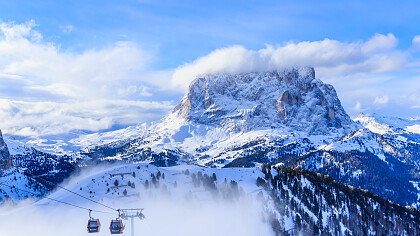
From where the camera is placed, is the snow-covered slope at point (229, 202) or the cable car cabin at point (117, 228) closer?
the cable car cabin at point (117, 228)

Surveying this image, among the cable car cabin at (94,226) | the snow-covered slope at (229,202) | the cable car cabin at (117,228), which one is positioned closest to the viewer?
the cable car cabin at (117,228)

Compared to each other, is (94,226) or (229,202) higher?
(94,226)

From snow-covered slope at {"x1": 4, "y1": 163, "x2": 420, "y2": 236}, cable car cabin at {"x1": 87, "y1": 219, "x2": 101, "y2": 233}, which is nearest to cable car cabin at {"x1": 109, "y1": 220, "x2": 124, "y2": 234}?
cable car cabin at {"x1": 87, "y1": 219, "x2": 101, "y2": 233}

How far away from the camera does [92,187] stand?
157 meters

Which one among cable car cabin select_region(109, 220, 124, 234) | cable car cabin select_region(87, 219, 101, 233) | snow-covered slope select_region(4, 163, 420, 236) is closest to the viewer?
cable car cabin select_region(109, 220, 124, 234)

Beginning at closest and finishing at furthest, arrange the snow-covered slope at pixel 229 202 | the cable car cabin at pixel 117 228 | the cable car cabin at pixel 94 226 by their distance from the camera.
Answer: the cable car cabin at pixel 117 228
the cable car cabin at pixel 94 226
the snow-covered slope at pixel 229 202

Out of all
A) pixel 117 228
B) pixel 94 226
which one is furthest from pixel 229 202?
pixel 94 226

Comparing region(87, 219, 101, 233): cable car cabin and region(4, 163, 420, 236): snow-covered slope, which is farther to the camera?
region(4, 163, 420, 236): snow-covered slope

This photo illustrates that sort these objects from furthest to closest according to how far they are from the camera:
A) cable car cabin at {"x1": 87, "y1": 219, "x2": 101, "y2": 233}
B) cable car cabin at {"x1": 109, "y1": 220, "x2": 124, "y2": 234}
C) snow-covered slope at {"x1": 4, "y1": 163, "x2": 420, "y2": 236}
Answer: snow-covered slope at {"x1": 4, "y1": 163, "x2": 420, "y2": 236} → cable car cabin at {"x1": 87, "y1": 219, "x2": 101, "y2": 233} → cable car cabin at {"x1": 109, "y1": 220, "x2": 124, "y2": 234}

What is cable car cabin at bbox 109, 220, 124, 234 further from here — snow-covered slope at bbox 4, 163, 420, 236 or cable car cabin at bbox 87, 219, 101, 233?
snow-covered slope at bbox 4, 163, 420, 236

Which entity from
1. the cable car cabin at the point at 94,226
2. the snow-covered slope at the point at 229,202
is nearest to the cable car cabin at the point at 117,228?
the cable car cabin at the point at 94,226

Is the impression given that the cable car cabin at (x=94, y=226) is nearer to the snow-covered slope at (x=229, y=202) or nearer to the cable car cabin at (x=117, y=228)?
the cable car cabin at (x=117, y=228)

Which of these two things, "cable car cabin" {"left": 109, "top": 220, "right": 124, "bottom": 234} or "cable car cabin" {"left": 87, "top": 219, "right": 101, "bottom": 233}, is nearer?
"cable car cabin" {"left": 109, "top": 220, "right": 124, "bottom": 234}

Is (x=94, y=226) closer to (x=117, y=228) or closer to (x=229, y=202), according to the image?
(x=117, y=228)
